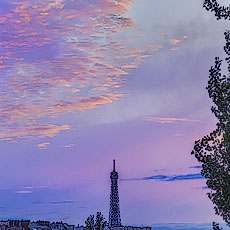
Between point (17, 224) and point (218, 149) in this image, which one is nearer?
point (218, 149)

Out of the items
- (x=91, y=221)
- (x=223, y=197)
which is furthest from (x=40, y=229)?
(x=223, y=197)

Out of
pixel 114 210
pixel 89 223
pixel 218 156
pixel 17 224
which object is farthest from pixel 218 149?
pixel 114 210

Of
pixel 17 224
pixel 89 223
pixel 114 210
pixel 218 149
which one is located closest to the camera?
pixel 218 149

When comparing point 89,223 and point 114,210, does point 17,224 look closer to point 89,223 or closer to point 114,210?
point 114,210

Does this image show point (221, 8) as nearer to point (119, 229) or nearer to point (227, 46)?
point (227, 46)

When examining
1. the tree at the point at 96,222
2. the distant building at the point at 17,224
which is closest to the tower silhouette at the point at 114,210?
the distant building at the point at 17,224

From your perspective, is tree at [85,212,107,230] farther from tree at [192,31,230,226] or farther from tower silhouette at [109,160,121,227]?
tower silhouette at [109,160,121,227]

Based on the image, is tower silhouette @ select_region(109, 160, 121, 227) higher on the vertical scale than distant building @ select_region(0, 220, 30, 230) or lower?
higher

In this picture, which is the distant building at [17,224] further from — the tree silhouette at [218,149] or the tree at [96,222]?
the tree silhouette at [218,149]

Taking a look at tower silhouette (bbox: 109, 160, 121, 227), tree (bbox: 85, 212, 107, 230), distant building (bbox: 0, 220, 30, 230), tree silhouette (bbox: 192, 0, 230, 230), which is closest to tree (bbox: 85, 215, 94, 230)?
tree (bbox: 85, 212, 107, 230)

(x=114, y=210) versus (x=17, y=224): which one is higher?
(x=114, y=210)

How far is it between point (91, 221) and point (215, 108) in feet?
63.2

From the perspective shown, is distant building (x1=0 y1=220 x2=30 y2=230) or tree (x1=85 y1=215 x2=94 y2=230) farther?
distant building (x1=0 y1=220 x2=30 y2=230)

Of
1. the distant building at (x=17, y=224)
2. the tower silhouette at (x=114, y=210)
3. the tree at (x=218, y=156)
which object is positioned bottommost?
the tree at (x=218, y=156)
